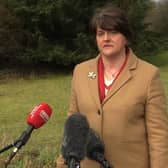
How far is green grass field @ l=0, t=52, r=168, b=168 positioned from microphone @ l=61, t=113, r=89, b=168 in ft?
12.1

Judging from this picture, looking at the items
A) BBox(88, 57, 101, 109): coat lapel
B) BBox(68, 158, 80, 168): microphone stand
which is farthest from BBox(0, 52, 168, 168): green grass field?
BBox(68, 158, 80, 168): microphone stand

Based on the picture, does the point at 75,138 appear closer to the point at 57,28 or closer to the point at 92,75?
the point at 92,75

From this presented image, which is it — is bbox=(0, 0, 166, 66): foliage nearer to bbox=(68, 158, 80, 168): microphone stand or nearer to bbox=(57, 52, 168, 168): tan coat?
bbox=(57, 52, 168, 168): tan coat

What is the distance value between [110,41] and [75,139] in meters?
0.86

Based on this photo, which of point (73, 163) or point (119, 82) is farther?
point (119, 82)

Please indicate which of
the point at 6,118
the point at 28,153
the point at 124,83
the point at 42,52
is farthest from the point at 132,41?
the point at 42,52

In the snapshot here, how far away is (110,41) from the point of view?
2867 mm

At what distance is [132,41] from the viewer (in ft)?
9.83

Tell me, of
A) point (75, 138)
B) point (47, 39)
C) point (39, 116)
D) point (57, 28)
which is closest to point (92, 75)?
point (39, 116)

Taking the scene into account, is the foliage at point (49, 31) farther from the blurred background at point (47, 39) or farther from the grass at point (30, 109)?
the grass at point (30, 109)

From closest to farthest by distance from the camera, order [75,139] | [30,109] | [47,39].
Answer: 1. [75,139]
2. [30,109]
3. [47,39]

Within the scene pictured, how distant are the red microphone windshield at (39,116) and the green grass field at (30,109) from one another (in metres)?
3.08

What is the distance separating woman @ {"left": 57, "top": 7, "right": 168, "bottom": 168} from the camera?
2873 millimetres

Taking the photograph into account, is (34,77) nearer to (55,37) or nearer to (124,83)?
(55,37)
